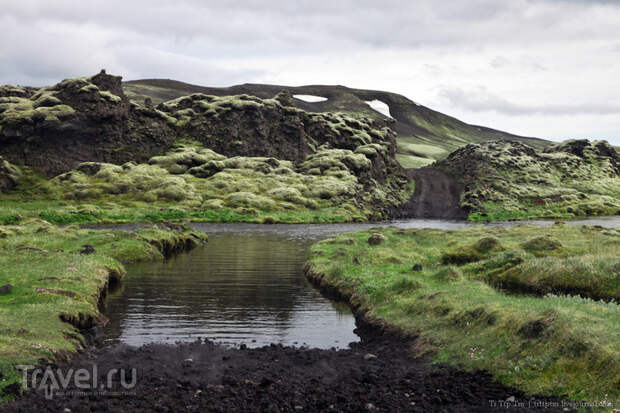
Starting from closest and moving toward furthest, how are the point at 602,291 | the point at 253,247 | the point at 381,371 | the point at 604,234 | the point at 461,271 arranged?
the point at 381,371 → the point at 602,291 → the point at 461,271 → the point at 604,234 → the point at 253,247

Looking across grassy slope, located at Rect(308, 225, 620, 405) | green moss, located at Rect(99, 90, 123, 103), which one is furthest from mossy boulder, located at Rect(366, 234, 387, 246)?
green moss, located at Rect(99, 90, 123, 103)

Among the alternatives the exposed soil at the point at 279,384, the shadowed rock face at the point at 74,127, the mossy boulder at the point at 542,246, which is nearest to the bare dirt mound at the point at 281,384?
the exposed soil at the point at 279,384

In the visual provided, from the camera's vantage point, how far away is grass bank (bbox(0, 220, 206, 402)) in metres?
20.2

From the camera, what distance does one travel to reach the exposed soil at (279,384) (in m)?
16.1

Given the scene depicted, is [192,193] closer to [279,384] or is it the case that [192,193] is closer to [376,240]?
[376,240]

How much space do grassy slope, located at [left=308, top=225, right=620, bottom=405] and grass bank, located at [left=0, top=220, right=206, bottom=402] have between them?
16.9m

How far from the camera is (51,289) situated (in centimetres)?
2927

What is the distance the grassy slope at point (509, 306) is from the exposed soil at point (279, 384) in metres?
1.25

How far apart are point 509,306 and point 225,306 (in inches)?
767

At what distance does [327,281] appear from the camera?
41.0 m

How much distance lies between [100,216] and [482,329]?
339 ft

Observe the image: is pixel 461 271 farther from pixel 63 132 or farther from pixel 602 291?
pixel 63 132

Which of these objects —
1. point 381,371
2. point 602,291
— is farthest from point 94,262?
point 602,291

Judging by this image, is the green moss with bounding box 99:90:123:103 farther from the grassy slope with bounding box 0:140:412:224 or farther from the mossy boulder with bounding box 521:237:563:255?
the mossy boulder with bounding box 521:237:563:255
